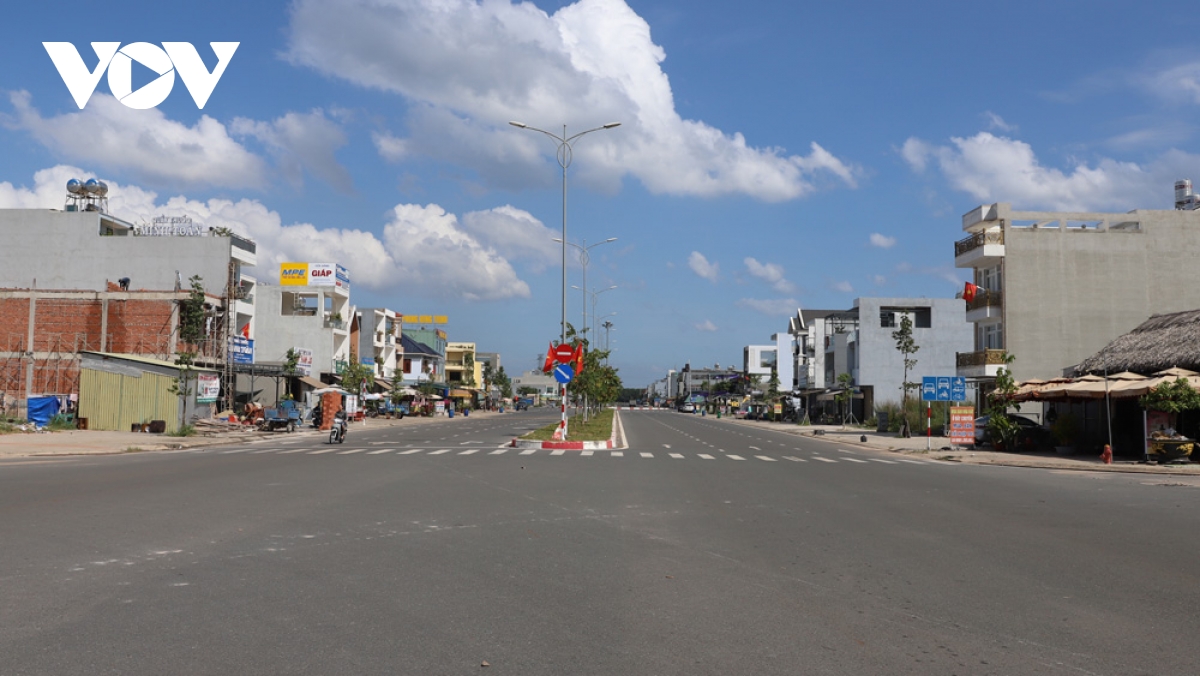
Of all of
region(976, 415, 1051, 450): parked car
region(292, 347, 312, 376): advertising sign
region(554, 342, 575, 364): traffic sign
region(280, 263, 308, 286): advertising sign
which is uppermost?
region(280, 263, 308, 286): advertising sign

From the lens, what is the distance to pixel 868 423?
6688 centimetres

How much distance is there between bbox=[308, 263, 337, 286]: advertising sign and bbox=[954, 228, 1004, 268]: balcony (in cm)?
5108

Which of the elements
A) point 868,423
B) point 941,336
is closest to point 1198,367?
point 868,423

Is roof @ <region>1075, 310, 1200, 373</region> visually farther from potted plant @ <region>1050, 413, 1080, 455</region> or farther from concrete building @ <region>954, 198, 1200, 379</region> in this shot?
concrete building @ <region>954, 198, 1200, 379</region>

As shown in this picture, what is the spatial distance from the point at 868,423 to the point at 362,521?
59.8 meters

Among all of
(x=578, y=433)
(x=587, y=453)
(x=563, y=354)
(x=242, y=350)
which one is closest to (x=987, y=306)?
(x=578, y=433)

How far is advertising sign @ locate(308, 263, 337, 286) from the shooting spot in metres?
77.8

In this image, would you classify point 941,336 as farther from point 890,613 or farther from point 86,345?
point 890,613

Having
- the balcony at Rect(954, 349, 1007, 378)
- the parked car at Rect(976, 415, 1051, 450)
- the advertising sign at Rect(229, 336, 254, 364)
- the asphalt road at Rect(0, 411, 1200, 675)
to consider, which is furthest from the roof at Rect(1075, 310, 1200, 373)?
the advertising sign at Rect(229, 336, 254, 364)

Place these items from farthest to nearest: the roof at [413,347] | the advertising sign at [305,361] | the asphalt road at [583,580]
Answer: the roof at [413,347] < the advertising sign at [305,361] < the asphalt road at [583,580]

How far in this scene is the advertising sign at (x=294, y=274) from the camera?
7831 cm

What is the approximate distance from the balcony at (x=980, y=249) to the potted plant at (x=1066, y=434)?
1735 cm

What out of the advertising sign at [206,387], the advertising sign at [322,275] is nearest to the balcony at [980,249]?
the advertising sign at [206,387]

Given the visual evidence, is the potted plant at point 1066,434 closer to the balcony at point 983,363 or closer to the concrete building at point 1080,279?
the balcony at point 983,363
